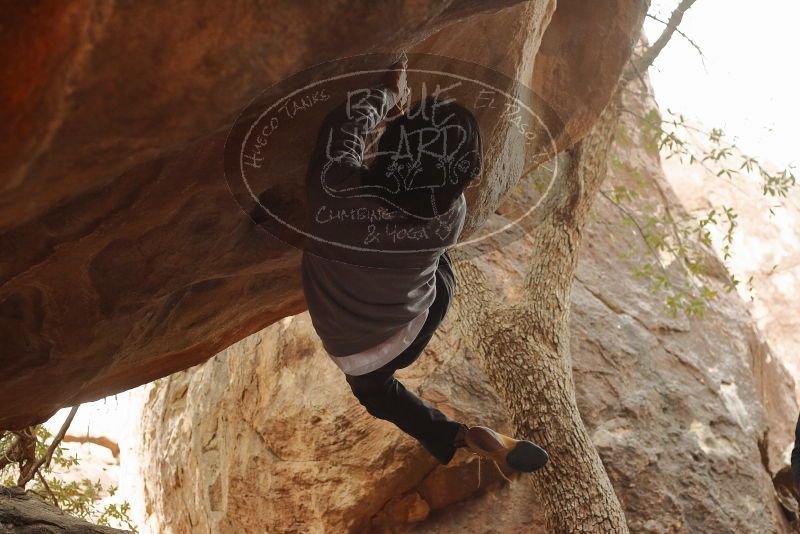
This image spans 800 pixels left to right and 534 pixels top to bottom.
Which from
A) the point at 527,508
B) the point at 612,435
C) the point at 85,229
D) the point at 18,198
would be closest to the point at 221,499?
the point at 527,508

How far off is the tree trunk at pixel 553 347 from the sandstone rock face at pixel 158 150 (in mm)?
1260

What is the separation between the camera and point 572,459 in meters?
5.55

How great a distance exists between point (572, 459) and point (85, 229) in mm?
3779

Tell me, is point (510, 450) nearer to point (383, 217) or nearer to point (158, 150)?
point (383, 217)

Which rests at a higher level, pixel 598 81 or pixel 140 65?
pixel 598 81

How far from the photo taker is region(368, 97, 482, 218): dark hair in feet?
9.65

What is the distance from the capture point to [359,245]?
10.1ft

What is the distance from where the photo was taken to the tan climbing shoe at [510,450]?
387 centimetres

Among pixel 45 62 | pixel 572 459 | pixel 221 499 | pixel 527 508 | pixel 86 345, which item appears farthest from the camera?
pixel 221 499

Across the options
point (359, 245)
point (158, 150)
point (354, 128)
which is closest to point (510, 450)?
point (359, 245)

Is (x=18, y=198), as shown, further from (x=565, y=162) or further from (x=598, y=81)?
(x=565, y=162)

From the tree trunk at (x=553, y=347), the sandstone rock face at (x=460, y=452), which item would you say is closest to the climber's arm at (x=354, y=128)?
the tree trunk at (x=553, y=347)

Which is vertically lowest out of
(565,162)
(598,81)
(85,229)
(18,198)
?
(18,198)

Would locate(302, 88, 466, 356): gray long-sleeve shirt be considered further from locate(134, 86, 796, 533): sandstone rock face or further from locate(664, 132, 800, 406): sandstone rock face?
locate(664, 132, 800, 406): sandstone rock face
